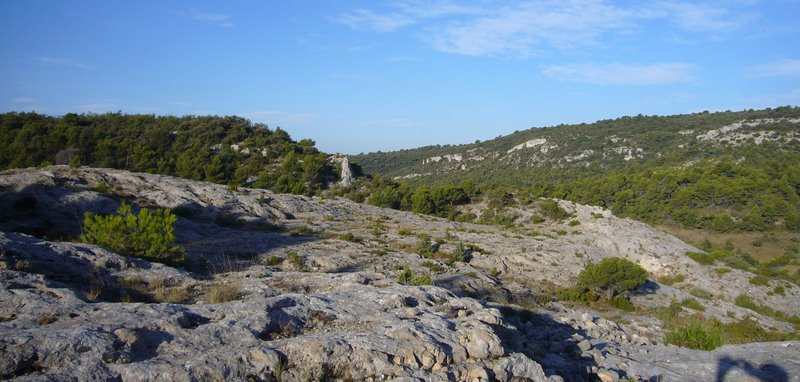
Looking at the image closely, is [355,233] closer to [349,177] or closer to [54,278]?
[54,278]

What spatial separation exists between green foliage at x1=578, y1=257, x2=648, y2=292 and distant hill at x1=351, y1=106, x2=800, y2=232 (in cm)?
2567

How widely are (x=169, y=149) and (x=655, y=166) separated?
7245cm

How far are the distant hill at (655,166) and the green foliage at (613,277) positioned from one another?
25665 mm

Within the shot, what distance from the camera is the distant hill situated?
51781 millimetres

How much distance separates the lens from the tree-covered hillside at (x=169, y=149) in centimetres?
4012

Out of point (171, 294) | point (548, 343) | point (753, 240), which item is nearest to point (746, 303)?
point (548, 343)

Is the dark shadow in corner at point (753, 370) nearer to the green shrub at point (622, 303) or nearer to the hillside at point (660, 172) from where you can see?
the green shrub at point (622, 303)

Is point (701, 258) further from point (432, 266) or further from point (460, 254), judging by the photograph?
point (432, 266)

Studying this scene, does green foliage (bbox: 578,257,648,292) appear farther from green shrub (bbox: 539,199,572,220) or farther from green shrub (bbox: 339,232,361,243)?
green shrub (bbox: 539,199,572,220)

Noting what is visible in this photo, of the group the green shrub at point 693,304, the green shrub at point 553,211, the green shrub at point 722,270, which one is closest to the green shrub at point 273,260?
the green shrub at point 693,304

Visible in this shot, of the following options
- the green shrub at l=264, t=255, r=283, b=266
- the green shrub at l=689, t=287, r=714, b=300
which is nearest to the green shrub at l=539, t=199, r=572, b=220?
the green shrub at l=689, t=287, r=714, b=300

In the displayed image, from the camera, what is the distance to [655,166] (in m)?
75.2

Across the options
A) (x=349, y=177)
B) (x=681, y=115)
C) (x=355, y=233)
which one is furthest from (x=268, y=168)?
(x=681, y=115)

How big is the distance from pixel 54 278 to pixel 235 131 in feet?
162
